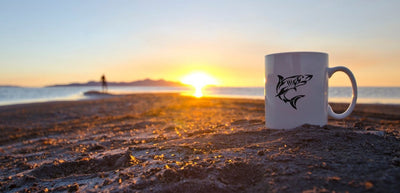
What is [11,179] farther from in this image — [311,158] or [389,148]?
[389,148]

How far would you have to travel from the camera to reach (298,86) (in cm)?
200

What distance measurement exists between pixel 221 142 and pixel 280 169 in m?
0.81

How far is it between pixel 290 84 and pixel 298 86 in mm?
67

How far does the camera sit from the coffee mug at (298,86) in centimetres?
200

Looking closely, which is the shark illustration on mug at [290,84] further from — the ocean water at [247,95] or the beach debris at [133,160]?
the ocean water at [247,95]

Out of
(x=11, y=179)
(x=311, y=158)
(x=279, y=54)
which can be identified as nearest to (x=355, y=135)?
(x=311, y=158)

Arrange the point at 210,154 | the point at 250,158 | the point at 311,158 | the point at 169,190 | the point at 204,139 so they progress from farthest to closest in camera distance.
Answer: the point at 204,139 < the point at 210,154 < the point at 250,158 < the point at 311,158 < the point at 169,190

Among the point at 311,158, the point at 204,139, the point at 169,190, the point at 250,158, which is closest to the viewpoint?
the point at 169,190

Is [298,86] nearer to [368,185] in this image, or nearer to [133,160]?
[368,185]

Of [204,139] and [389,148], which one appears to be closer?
[389,148]

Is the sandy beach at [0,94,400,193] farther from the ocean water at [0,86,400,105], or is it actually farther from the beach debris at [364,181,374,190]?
the ocean water at [0,86,400,105]

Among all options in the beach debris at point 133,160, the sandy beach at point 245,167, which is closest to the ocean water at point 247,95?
the sandy beach at point 245,167

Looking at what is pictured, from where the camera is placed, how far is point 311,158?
52.8 inches

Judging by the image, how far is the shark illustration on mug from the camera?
199cm
